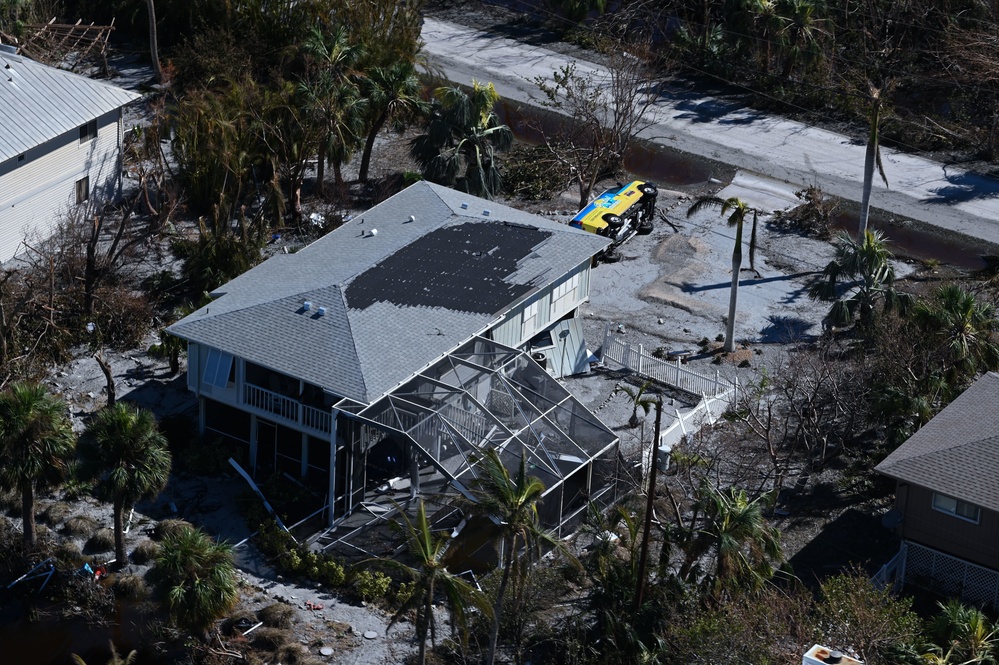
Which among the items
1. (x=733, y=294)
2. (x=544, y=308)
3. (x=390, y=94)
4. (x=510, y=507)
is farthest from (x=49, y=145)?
(x=510, y=507)

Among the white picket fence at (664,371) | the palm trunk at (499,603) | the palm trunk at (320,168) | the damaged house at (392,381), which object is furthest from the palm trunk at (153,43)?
the palm trunk at (499,603)

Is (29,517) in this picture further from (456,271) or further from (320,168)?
(320,168)

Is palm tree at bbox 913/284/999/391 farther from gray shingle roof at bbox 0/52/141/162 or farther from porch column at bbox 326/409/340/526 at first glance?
gray shingle roof at bbox 0/52/141/162

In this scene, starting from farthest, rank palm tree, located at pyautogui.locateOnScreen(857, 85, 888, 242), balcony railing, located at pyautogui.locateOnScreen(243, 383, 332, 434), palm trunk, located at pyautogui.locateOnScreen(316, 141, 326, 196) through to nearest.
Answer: palm trunk, located at pyautogui.locateOnScreen(316, 141, 326, 196), palm tree, located at pyautogui.locateOnScreen(857, 85, 888, 242), balcony railing, located at pyautogui.locateOnScreen(243, 383, 332, 434)

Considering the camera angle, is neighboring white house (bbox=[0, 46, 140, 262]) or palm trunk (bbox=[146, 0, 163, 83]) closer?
neighboring white house (bbox=[0, 46, 140, 262])

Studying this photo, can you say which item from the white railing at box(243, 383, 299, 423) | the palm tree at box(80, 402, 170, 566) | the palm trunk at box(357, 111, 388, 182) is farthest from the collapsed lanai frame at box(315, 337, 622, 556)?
the palm trunk at box(357, 111, 388, 182)

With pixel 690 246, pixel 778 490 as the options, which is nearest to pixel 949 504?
pixel 778 490

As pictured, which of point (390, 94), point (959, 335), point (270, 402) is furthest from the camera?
point (390, 94)
